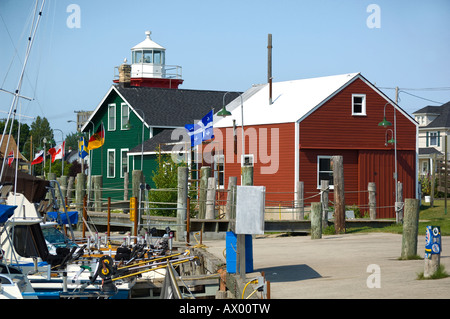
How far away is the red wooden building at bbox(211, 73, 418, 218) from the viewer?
32.1 m

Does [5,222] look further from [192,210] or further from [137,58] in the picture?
[137,58]

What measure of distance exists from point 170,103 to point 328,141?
16.3 meters

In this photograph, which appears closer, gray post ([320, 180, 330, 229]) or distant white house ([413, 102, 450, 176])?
gray post ([320, 180, 330, 229])

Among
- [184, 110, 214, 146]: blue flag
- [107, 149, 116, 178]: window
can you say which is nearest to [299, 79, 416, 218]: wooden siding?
[184, 110, 214, 146]: blue flag

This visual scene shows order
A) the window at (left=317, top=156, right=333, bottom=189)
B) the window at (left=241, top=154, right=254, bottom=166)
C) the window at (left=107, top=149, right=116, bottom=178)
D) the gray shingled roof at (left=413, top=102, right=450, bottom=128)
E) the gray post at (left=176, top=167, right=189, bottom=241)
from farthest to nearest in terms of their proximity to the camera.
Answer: the gray shingled roof at (left=413, top=102, right=450, bottom=128) → the window at (left=107, top=149, right=116, bottom=178) → the window at (left=241, top=154, right=254, bottom=166) → the window at (left=317, top=156, right=333, bottom=189) → the gray post at (left=176, top=167, right=189, bottom=241)

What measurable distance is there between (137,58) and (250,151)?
24.5 meters

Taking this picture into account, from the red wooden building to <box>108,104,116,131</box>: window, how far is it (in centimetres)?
1338

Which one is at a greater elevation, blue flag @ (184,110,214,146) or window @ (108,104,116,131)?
window @ (108,104,116,131)

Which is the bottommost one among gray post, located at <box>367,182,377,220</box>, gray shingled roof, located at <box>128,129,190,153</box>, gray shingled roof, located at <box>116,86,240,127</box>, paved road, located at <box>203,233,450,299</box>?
paved road, located at <box>203,233,450,299</box>

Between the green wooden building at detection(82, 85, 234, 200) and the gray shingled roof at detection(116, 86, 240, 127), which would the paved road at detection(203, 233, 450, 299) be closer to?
the green wooden building at detection(82, 85, 234, 200)

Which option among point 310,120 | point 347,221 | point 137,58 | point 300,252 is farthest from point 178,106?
point 300,252

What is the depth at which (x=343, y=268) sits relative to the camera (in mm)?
15219

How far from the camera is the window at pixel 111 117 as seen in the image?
46.2 m

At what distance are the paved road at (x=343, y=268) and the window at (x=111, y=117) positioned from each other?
2483cm
